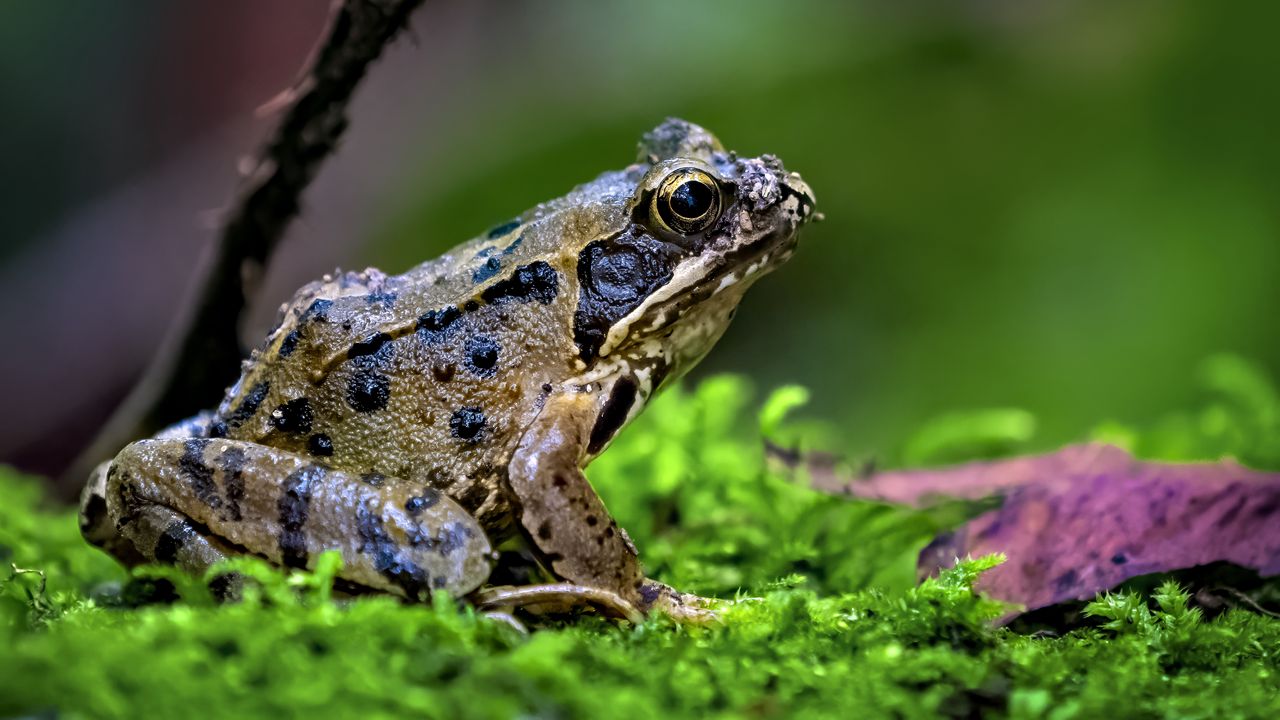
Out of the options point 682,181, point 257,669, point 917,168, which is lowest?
point 257,669

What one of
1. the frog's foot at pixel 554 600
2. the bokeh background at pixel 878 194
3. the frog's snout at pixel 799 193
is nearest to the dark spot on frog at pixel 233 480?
the frog's foot at pixel 554 600

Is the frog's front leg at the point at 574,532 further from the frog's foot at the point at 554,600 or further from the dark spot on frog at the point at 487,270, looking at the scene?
the dark spot on frog at the point at 487,270

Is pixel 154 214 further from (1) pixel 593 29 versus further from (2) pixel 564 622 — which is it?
(2) pixel 564 622

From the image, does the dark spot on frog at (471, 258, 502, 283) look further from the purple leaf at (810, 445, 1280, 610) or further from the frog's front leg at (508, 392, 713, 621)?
the purple leaf at (810, 445, 1280, 610)

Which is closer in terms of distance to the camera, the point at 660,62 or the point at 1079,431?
the point at 1079,431

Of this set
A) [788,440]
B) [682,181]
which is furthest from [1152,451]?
[682,181]
